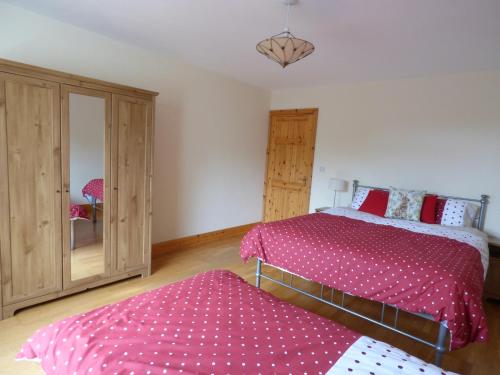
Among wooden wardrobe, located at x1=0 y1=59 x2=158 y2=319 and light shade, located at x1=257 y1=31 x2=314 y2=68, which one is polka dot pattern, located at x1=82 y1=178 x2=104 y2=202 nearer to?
wooden wardrobe, located at x1=0 y1=59 x2=158 y2=319

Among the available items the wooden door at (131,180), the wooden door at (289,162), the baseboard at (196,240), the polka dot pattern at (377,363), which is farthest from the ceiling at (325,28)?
the baseboard at (196,240)

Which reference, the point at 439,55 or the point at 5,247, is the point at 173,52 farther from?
the point at 439,55

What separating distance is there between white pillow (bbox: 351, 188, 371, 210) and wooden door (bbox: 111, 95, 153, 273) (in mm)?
2605

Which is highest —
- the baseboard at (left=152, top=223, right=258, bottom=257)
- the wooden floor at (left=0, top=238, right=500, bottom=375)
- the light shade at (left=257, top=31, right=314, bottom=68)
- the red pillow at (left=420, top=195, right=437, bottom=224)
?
the light shade at (left=257, top=31, right=314, bottom=68)

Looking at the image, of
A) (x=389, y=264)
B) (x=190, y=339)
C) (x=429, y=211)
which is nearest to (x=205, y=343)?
(x=190, y=339)

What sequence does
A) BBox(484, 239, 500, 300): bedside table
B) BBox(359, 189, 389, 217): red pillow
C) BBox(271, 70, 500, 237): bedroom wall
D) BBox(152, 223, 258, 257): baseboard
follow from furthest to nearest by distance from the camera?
BBox(152, 223, 258, 257): baseboard → BBox(359, 189, 389, 217): red pillow → BBox(271, 70, 500, 237): bedroom wall → BBox(484, 239, 500, 300): bedside table

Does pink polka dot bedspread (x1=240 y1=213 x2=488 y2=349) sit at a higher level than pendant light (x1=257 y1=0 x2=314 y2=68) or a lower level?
lower

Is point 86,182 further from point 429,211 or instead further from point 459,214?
point 459,214

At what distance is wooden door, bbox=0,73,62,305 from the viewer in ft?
6.97

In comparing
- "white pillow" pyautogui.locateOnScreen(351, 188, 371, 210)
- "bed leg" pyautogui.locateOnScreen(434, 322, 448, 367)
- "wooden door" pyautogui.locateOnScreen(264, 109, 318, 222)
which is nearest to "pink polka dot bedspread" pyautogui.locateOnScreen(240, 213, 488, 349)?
"bed leg" pyautogui.locateOnScreen(434, 322, 448, 367)

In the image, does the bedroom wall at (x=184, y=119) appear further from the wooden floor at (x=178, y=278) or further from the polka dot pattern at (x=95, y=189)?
the polka dot pattern at (x=95, y=189)

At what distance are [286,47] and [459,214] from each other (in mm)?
2680

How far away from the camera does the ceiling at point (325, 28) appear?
2141 mm

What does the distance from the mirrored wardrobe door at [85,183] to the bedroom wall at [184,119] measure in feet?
2.04
